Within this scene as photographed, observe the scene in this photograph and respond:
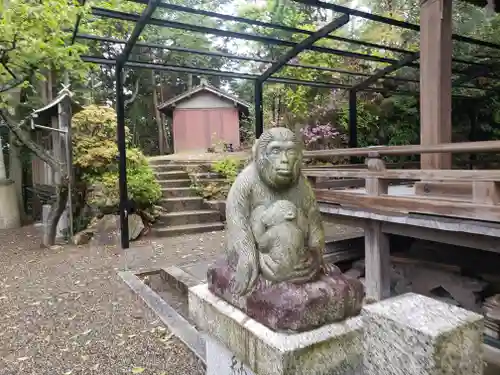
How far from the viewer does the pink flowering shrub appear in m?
10.8

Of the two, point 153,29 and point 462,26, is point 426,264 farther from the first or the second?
point 153,29

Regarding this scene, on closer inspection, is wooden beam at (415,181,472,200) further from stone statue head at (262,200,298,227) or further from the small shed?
the small shed

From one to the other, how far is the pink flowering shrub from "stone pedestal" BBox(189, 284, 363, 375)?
9079 mm

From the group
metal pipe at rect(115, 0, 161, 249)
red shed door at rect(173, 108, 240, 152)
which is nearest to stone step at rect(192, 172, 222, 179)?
metal pipe at rect(115, 0, 161, 249)

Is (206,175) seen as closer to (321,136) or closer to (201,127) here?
(321,136)

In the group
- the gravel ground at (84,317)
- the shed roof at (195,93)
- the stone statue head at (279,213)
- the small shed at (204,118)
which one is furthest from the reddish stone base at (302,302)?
the shed roof at (195,93)

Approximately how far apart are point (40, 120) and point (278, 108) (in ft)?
26.1

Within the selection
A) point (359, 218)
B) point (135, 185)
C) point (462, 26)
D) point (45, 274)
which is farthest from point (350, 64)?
point (45, 274)

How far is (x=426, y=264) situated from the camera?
488 centimetres

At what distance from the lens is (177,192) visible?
9.52 meters

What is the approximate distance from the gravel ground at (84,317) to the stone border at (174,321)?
68 mm

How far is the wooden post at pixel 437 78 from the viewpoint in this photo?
14.8ft

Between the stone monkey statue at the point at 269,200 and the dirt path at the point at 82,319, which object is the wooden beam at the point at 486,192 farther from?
the dirt path at the point at 82,319

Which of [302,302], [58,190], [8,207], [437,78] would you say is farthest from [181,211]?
[302,302]
